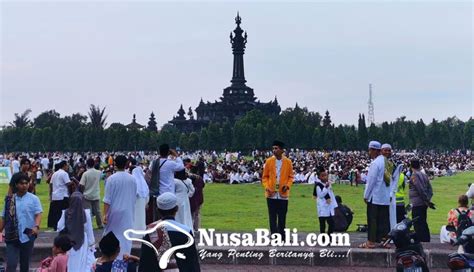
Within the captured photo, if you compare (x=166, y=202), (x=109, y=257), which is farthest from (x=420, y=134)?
(x=109, y=257)

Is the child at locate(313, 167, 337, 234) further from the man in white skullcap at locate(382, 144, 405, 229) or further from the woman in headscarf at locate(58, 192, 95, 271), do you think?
the woman in headscarf at locate(58, 192, 95, 271)

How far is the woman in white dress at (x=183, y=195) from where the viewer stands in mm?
10477

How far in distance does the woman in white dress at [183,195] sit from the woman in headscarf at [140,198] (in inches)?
19.5

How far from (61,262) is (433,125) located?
317 feet

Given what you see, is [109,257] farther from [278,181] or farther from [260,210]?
[260,210]

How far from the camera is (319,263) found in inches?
368

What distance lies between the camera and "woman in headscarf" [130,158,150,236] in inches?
407

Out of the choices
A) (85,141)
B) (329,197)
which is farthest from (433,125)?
(329,197)

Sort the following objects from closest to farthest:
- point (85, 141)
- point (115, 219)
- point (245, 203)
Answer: point (115, 219) < point (245, 203) < point (85, 141)

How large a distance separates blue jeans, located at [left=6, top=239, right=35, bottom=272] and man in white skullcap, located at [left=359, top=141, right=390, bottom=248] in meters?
4.56

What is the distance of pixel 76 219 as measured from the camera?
759 centimetres

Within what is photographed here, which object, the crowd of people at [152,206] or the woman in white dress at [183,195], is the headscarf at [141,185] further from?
the woman in white dress at [183,195]

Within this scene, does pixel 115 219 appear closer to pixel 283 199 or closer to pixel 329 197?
pixel 283 199

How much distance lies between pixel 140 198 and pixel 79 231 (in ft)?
10.5
